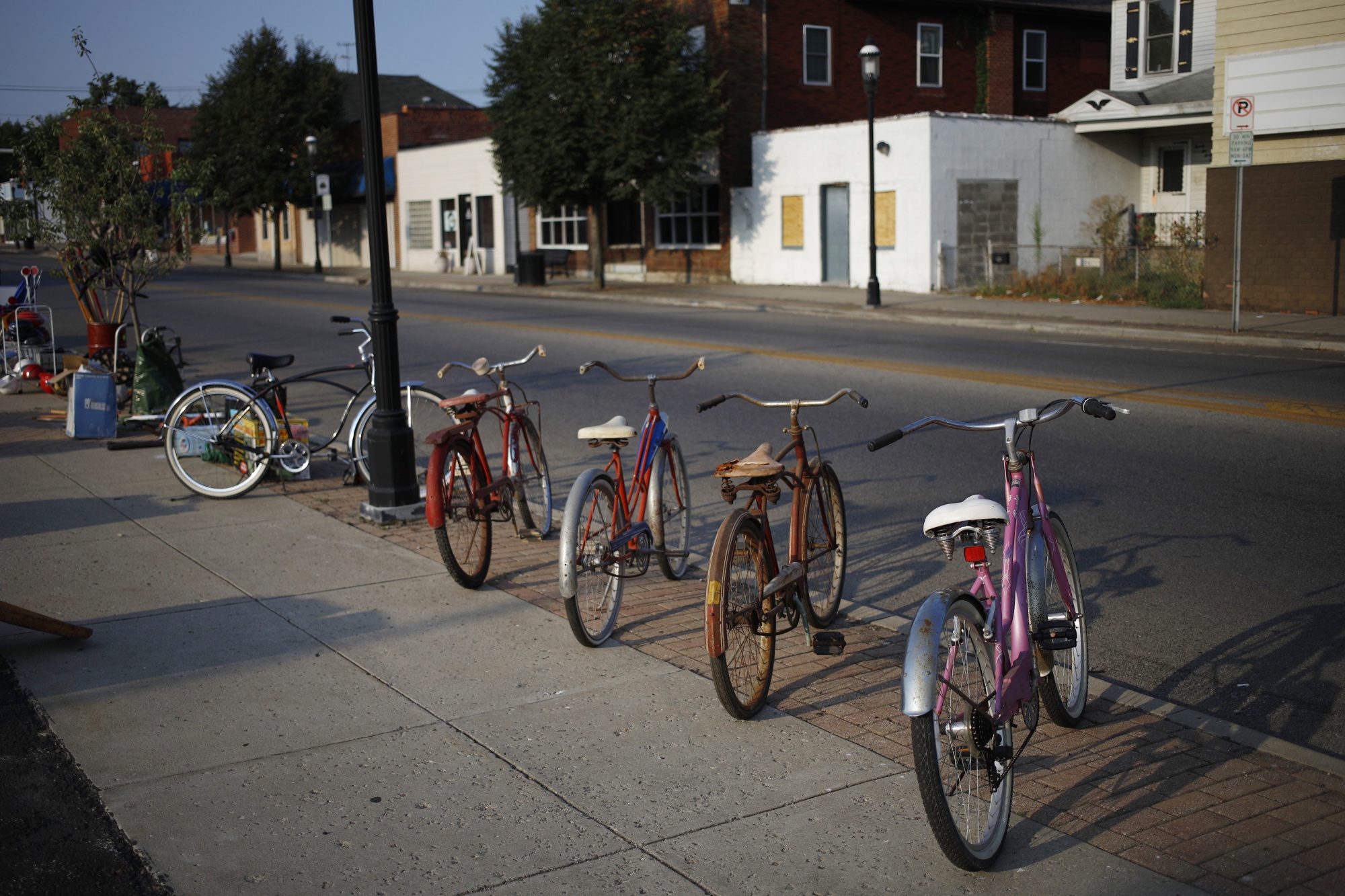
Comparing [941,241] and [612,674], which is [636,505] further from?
[941,241]

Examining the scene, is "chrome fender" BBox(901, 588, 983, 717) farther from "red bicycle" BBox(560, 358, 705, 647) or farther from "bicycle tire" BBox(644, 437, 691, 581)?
"bicycle tire" BBox(644, 437, 691, 581)

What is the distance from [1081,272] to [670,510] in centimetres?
2127

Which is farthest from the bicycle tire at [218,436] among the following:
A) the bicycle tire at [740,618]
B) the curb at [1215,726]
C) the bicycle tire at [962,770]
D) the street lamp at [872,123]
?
the street lamp at [872,123]

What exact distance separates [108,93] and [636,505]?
1041cm

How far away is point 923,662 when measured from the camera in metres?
3.47

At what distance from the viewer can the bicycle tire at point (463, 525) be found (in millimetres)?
6453

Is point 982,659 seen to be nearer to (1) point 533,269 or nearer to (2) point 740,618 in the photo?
(2) point 740,618

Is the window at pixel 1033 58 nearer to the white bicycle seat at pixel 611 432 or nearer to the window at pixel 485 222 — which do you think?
the window at pixel 485 222

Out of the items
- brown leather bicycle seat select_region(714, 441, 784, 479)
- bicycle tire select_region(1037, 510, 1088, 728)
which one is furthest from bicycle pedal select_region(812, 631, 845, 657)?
bicycle tire select_region(1037, 510, 1088, 728)

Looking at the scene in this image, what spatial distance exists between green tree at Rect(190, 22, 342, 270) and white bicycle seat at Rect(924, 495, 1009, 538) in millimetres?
46138

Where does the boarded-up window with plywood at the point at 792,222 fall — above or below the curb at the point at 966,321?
above

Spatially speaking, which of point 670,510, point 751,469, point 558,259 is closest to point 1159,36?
point 558,259

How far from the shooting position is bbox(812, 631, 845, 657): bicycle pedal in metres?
4.89

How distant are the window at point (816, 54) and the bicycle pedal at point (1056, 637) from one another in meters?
31.6
